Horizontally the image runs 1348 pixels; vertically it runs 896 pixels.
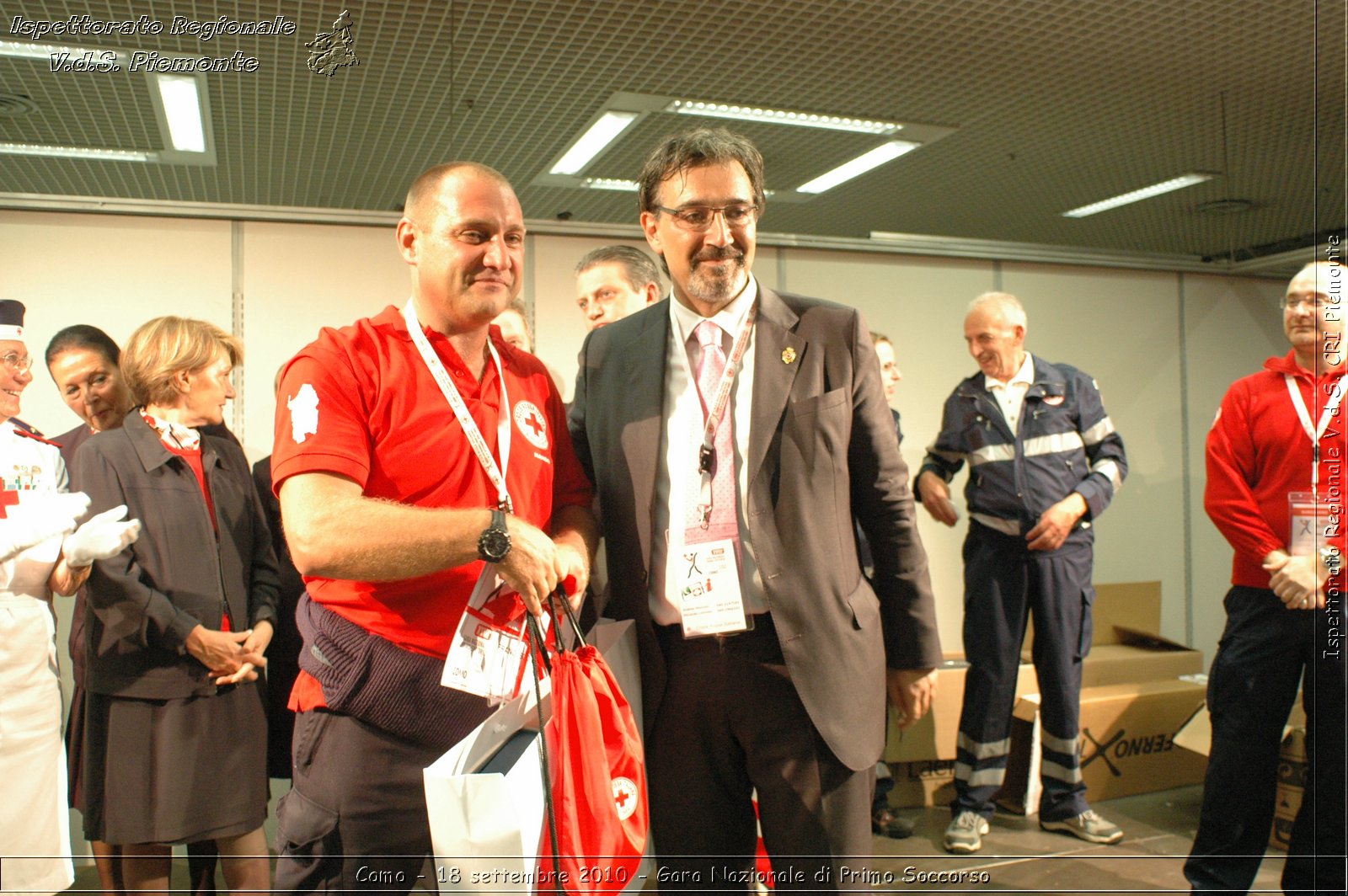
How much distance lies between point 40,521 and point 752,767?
1.79 meters

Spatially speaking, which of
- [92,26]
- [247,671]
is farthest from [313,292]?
[247,671]

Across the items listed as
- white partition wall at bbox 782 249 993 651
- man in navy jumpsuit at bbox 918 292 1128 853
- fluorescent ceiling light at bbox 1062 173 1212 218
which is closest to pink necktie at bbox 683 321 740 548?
man in navy jumpsuit at bbox 918 292 1128 853

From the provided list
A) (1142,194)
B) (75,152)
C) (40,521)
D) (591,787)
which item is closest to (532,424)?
(591,787)

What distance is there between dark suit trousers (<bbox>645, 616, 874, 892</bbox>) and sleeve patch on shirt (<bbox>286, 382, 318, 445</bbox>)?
A: 0.72 m

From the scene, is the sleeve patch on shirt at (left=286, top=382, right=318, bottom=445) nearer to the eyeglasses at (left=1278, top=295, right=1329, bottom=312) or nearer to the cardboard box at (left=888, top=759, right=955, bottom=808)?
the eyeglasses at (left=1278, top=295, right=1329, bottom=312)

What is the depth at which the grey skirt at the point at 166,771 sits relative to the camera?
239cm

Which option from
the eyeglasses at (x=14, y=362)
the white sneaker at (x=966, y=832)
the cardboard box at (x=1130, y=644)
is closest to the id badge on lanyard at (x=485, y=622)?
the eyeglasses at (x=14, y=362)

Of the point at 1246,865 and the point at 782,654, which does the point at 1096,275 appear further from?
the point at 782,654

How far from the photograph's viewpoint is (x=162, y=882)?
250 cm

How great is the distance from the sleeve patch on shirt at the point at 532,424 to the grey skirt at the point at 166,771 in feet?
4.99

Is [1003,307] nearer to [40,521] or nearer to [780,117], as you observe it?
[780,117]

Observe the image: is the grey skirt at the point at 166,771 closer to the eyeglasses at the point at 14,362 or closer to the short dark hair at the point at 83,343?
the eyeglasses at the point at 14,362

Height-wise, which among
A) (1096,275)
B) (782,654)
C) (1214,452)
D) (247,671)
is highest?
(1096,275)

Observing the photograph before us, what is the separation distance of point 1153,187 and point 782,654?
401 cm
